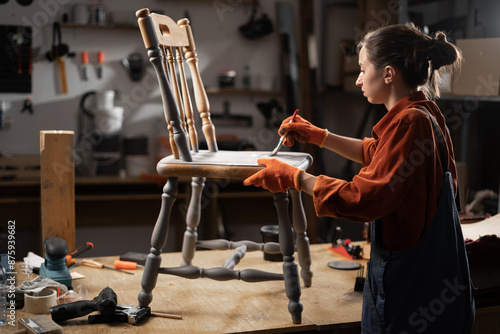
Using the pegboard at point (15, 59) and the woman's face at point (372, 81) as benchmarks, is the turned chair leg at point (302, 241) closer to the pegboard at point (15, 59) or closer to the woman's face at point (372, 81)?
the woman's face at point (372, 81)

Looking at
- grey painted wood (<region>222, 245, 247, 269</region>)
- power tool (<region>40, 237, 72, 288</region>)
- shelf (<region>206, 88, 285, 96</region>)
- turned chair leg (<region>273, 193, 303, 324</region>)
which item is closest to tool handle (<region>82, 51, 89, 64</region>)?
shelf (<region>206, 88, 285, 96</region>)

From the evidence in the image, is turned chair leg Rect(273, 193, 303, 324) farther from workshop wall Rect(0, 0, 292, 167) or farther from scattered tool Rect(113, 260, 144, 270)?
workshop wall Rect(0, 0, 292, 167)

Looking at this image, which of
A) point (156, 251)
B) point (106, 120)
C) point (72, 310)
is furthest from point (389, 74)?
point (106, 120)

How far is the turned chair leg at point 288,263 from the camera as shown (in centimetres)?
184

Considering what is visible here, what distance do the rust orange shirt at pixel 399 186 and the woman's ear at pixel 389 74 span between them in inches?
3.2

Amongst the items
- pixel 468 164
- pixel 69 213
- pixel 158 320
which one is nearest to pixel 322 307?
pixel 158 320

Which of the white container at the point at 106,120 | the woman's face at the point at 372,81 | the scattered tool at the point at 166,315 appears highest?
the woman's face at the point at 372,81

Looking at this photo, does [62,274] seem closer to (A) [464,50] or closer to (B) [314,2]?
(A) [464,50]

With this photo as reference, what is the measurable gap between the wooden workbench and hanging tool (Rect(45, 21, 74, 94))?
Result: 2129 mm

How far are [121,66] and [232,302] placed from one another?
2.83m

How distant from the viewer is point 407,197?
56.9 inches

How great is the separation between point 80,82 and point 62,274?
2.49 m

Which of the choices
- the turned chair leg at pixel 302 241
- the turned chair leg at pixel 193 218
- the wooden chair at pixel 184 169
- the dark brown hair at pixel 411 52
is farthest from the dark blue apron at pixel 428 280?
the turned chair leg at pixel 193 218

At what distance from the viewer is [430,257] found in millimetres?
1500
